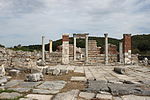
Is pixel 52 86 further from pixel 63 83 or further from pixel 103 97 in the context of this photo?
pixel 103 97

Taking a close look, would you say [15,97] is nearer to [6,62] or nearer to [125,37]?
[6,62]

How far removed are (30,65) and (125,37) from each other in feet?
46.1

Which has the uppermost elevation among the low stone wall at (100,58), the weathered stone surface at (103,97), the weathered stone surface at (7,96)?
the low stone wall at (100,58)

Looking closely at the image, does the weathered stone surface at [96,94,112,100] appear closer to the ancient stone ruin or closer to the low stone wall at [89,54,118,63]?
the ancient stone ruin

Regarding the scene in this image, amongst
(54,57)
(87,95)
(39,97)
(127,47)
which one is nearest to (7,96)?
(39,97)

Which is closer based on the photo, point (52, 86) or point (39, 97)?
point (39, 97)

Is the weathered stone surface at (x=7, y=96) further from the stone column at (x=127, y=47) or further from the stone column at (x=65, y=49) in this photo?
the stone column at (x=127, y=47)

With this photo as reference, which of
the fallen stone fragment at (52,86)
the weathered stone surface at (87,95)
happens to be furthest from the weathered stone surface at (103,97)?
the fallen stone fragment at (52,86)

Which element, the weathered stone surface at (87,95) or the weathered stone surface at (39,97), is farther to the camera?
the weathered stone surface at (87,95)

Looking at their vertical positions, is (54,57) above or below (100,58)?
above

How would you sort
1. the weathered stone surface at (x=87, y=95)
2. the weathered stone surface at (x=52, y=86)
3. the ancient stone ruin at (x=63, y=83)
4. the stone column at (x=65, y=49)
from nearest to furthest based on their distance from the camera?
the weathered stone surface at (x=87, y=95)
the ancient stone ruin at (x=63, y=83)
the weathered stone surface at (x=52, y=86)
the stone column at (x=65, y=49)

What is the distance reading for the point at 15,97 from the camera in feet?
18.0

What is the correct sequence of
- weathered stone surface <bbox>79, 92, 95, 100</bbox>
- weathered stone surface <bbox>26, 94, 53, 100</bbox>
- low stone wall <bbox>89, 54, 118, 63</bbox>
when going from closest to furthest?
weathered stone surface <bbox>26, 94, 53, 100</bbox> → weathered stone surface <bbox>79, 92, 95, 100</bbox> → low stone wall <bbox>89, 54, 118, 63</bbox>

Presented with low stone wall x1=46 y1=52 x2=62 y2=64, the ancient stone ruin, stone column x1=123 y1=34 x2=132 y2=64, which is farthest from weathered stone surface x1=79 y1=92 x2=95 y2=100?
stone column x1=123 y1=34 x2=132 y2=64
